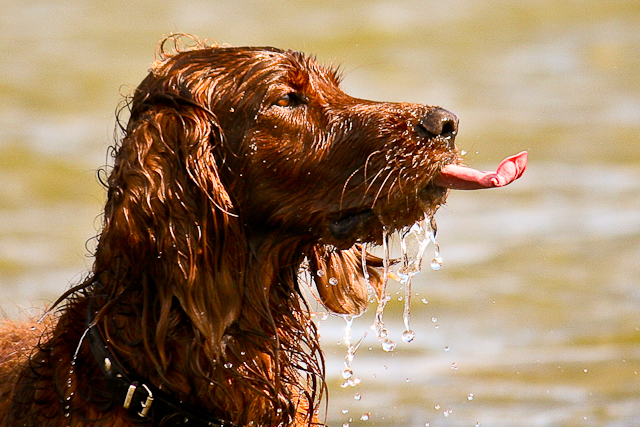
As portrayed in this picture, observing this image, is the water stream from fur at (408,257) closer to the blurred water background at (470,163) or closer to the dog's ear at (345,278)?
the dog's ear at (345,278)

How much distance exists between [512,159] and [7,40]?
42.2 ft

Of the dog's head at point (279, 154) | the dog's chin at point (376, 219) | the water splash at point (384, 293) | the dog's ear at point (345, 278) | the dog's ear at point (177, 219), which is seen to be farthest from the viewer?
the dog's ear at point (345, 278)

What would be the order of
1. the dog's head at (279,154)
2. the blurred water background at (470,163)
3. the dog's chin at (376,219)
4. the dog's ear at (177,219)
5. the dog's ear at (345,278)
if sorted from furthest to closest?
the blurred water background at (470,163)
the dog's ear at (345,278)
the dog's chin at (376,219)
the dog's head at (279,154)
the dog's ear at (177,219)

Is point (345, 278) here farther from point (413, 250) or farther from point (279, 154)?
point (279, 154)

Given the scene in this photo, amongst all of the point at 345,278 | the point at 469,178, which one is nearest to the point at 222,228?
the point at 345,278

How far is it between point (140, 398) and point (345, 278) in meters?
1.15

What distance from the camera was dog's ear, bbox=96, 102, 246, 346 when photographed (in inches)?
181

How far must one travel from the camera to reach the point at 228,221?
4770mm

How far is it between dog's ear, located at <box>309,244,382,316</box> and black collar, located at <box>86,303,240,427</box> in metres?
0.86

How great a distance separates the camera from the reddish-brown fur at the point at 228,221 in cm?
465

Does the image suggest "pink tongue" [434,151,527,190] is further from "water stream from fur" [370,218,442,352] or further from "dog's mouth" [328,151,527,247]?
"water stream from fur" [370,218,442,352]

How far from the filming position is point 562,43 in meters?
16.3

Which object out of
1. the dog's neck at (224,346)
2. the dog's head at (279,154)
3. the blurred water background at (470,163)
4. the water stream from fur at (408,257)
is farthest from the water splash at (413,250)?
the blurred water background at (470,163)

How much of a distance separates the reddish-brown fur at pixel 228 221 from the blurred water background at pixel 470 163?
410 mm
